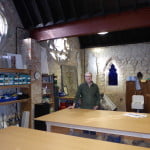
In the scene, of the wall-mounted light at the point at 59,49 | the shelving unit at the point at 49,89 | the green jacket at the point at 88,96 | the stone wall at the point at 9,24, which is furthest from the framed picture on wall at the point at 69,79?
the green jacket at the point at 88,96

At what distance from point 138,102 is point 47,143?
5.13 metres

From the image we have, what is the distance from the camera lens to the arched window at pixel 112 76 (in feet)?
25.6

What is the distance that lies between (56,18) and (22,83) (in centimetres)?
200

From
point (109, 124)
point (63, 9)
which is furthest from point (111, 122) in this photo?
point (63, 9)

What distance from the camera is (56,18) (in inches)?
189

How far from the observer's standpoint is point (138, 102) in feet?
20.6

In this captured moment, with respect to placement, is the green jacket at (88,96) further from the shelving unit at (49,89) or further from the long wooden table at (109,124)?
the shelving unit at (49,89)

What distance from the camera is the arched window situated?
781 cm

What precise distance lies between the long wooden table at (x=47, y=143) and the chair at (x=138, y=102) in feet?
15.7

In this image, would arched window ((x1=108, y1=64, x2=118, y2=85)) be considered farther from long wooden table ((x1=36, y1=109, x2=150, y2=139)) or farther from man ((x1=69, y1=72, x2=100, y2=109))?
long wooden table ((x1=36, y1=109, x2=150, y2=139))

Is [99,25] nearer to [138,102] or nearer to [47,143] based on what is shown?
[47,143]

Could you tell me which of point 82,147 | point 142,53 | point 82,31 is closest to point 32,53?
point 82,31

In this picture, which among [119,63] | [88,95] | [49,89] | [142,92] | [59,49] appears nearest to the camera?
[88,95]

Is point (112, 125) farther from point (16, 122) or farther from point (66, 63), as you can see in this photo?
point (66, 63)
